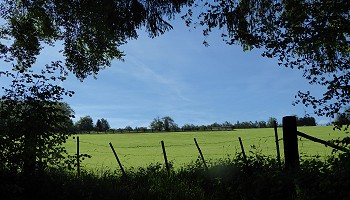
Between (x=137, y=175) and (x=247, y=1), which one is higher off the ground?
(x=247, y=1)

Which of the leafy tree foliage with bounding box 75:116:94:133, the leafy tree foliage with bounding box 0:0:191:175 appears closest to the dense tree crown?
the leafy tree foliage with bounding box 0:0:191:175

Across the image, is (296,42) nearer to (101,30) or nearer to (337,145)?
(337,145)

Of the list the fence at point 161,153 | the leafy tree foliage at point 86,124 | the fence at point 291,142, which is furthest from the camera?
the leafy tree foliage at point 86,124

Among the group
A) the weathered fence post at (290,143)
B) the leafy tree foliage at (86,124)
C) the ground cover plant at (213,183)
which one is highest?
the leafy tree foliage at (86,124)

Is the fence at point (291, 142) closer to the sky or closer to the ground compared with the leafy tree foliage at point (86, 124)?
closer to the ground

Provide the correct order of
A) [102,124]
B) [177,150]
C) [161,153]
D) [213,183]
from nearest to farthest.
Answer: [213,183], [161,153], [177,150], [102,124]

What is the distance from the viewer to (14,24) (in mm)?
11477

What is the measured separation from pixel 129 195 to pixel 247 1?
19.5ft

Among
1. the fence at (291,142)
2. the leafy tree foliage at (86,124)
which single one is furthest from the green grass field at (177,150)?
the leafy tree foliage at (86,124)

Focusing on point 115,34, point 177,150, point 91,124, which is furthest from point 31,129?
point 91,124

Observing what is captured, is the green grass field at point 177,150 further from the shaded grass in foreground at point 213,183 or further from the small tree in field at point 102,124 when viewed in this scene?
the small tree in field at point 102,124

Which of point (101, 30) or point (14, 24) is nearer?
point (101, 30)

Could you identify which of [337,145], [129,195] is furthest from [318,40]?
[129,195]

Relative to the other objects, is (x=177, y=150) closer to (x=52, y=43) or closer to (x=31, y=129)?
(x=52, y=43)
